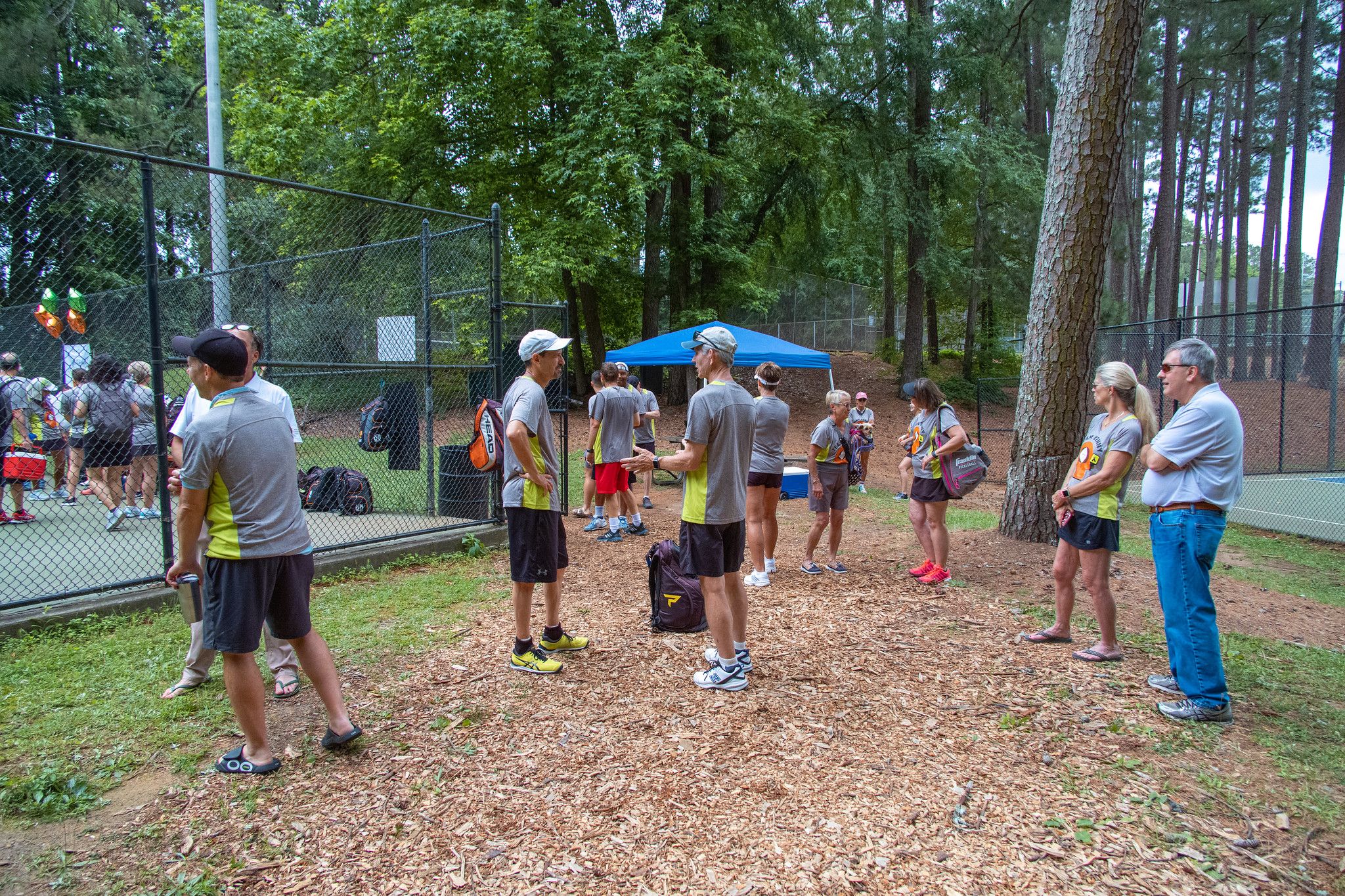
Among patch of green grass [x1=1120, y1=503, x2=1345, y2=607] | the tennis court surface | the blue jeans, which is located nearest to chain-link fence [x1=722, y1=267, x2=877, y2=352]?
the tennis court surface

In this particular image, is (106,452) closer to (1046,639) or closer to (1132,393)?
(1046,639)

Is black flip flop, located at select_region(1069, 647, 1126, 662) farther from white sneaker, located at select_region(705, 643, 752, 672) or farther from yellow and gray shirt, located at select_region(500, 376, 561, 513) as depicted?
yellow and gray shirt, located at select_region(500, 376, 561, 513)

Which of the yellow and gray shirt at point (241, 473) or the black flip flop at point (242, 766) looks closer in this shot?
the yellow and gray shirt at point (241, 473)

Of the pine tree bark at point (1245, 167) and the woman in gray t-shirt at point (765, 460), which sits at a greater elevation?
the pine tree bark at point (1245, 167)

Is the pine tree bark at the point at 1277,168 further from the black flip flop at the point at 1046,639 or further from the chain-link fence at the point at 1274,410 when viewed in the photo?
the black flip flop at the point at 1046,639

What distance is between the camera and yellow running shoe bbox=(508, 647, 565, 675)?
4.52m

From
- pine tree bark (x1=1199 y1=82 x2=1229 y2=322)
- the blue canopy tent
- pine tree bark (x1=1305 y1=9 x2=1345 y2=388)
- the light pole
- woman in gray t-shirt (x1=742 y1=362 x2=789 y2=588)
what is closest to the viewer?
woman in gray t-shirt (x1=742 y1=362 x2=789 y2=588)

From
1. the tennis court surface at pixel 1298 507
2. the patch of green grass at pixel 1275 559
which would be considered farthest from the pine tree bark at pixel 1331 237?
the patch of green grass at pixel 1275 559

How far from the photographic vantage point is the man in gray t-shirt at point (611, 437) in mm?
8445

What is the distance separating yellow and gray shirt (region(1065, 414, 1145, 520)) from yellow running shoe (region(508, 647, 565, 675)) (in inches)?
123

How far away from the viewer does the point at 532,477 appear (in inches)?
168

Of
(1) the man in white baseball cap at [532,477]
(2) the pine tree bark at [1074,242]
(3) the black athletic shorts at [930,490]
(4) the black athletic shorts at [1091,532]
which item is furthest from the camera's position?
(2) the pine tree bark at [1074,242]

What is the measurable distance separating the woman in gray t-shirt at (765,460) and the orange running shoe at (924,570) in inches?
52.1

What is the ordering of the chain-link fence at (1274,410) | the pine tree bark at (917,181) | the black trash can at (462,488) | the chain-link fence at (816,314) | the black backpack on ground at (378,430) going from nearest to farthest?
the black trash can at (462,488) → the black backpack on ground at (378,430) → the chain-link fence at (1274,410) → the pine tree bark at (917,181) → the chain-link fence at (816,314)
